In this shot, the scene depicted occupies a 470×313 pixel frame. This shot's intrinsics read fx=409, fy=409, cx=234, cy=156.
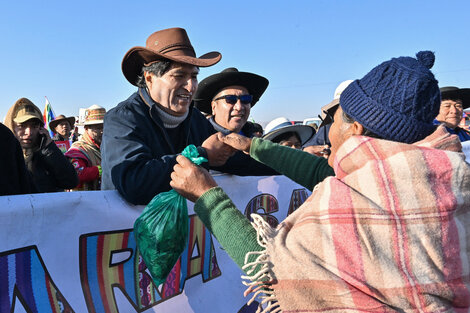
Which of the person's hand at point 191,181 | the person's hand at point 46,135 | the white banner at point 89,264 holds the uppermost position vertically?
the person's hand at point 46,135

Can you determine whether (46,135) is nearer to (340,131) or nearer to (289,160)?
(289,160)

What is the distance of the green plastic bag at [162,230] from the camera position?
1.67 meters

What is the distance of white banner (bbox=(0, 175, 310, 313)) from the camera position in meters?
1.64

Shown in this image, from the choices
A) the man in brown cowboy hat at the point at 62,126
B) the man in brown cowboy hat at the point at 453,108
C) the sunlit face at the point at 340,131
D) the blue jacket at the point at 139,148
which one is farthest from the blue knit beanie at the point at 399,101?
the man in brown cowboy hat at the point at 62,126

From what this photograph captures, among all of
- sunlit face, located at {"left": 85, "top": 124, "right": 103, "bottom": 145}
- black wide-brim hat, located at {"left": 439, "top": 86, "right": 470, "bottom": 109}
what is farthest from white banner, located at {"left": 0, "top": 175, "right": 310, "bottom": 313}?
black wide-brim hat, located at {"left": 439, "top": 86, "right": 470, "bottom": 109}

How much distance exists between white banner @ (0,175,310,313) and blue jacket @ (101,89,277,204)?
0.15 m

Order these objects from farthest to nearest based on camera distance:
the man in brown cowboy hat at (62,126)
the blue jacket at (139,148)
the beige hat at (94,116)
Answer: the man in brown cowboy hat at (62,126)
the beige hat at (94,116)
the blue jacket at (139,148)

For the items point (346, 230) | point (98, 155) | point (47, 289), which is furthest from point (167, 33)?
point (98, 155)

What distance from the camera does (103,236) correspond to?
1941mm

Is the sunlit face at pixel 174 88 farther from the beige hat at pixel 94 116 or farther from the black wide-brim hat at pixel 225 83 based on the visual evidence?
the beige hat at pixel 94 116

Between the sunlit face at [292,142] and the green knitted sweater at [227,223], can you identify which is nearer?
the green knitted sweater at [227,223]

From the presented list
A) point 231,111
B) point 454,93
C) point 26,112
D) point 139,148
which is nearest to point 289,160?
point 139,148

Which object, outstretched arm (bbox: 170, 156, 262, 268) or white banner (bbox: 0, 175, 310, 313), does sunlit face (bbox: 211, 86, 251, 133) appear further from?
outstretched arm (bbox: 170, 156, 262, 268)

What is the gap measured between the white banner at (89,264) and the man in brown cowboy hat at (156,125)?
20 centimetres
